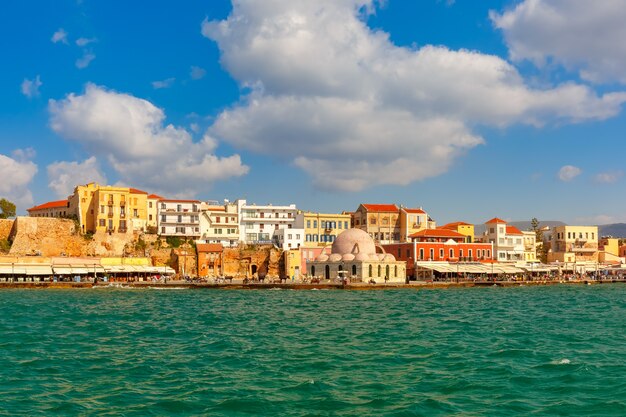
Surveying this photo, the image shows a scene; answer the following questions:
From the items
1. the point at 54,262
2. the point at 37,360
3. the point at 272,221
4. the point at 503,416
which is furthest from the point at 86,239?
the point at 503,416

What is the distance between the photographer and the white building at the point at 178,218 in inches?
3398

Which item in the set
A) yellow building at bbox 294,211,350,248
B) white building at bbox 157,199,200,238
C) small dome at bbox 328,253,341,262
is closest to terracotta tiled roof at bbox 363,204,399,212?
yellow building at bbox 294,211,350,248

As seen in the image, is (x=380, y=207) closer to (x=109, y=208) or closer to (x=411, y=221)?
(x=411, y=221)

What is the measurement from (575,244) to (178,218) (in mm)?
61549

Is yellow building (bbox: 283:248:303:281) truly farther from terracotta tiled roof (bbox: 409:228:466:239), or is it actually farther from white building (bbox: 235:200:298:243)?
terracotta tiled roof (bbox: 409:228:466:239)

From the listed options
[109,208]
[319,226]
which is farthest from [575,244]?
[109,208]

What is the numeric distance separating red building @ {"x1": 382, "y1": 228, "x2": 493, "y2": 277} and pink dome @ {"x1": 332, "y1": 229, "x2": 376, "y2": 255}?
6.97 m

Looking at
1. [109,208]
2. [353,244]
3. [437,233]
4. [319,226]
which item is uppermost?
[109,208]

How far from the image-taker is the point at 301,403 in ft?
54.9

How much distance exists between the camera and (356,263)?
7500 centimetres

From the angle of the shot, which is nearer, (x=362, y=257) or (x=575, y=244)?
(x=362, y=257)

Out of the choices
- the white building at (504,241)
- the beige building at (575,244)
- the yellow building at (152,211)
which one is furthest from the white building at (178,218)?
the beige building at (575,244)

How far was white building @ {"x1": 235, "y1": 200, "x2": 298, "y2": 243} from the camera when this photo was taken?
299 ft

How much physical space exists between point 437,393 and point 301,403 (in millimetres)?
3692
